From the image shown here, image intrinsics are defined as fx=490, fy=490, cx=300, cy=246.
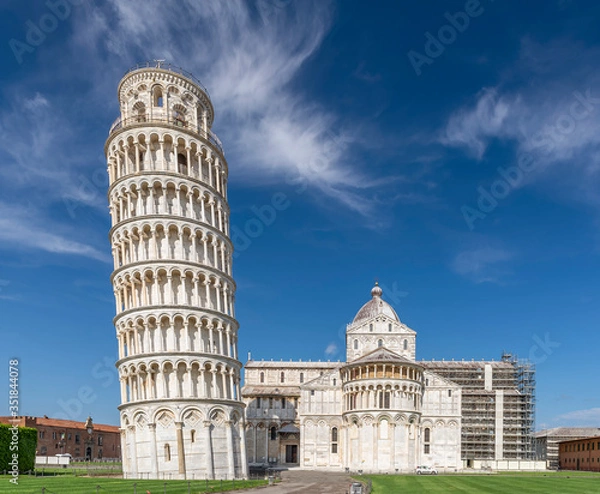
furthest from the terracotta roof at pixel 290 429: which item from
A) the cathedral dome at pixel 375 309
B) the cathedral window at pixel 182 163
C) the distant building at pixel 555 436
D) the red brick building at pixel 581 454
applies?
the distant building at pixel 555 436

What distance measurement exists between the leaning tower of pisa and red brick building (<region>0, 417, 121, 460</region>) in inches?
2121

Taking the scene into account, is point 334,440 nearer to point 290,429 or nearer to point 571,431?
point 290,429

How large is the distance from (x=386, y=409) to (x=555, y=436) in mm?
61859

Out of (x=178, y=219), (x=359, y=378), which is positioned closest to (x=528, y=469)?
(x=359, y=378)

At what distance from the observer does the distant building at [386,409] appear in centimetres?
6656

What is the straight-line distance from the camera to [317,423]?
7244cm

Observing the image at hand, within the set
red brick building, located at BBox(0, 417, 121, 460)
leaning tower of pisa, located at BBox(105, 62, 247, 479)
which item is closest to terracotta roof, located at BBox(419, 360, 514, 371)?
leaning tower of pisa, located at BBox(105, 62, 247, 479)

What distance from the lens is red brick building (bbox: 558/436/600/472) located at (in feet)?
264

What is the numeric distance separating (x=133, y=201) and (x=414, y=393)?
150 feet

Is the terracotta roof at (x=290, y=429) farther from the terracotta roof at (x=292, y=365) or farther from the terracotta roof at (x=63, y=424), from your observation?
the terracotta roof at (x=63, y=424)

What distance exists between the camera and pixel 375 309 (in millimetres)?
85000

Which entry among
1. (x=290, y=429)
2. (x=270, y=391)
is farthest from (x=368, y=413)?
(x=270, y=391)

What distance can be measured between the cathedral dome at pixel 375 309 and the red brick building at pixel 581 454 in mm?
38214

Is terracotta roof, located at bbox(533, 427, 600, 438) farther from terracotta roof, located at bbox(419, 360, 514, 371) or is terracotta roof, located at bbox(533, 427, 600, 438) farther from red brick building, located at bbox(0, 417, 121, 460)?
red brick building, located at bbox(0, 417, 121, 460)
